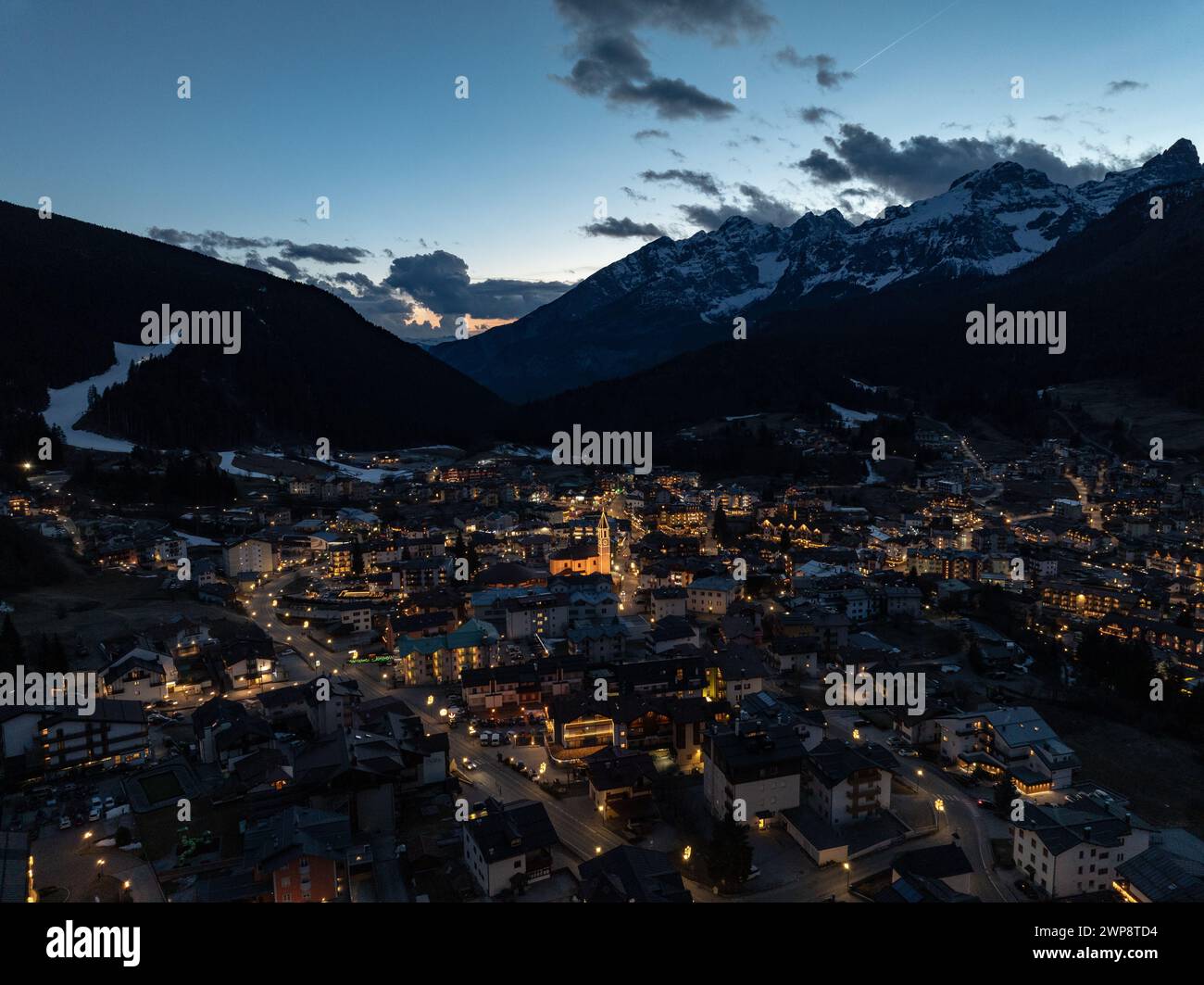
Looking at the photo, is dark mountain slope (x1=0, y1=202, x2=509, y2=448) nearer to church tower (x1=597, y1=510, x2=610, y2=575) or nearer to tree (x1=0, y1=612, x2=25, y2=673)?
church tower (x1=597, y1=510, x2=610, y2=575)

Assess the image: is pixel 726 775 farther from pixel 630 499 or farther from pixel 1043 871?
pixel 630 499

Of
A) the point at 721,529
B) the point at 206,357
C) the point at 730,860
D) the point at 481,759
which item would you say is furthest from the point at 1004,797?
the point at 206,357

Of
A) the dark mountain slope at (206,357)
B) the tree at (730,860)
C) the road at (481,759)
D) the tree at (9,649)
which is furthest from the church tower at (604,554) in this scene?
the dark mountain slope at (206,357)

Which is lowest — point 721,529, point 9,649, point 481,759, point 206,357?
point 481,759

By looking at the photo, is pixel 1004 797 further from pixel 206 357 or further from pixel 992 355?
pixel 992 355

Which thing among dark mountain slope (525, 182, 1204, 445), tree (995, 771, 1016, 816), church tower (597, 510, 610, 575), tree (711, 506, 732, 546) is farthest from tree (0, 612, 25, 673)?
dark mountain slope (525, 182, 1204, 445)
